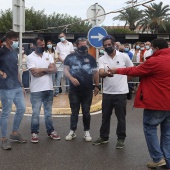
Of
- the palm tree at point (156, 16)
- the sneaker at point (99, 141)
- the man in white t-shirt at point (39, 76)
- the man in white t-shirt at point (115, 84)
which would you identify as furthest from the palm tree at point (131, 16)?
the sneaker at point (99, 141)

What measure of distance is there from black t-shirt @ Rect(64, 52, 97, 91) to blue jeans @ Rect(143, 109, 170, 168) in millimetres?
1751

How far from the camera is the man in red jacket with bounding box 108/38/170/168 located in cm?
502

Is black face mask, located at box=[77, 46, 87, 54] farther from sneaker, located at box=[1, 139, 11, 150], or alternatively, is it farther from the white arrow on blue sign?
the white arrow on blue sign

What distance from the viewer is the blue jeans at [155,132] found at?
515 centimetres

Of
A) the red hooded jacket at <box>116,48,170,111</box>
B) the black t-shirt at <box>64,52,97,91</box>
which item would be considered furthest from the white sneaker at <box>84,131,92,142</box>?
the red hooded jacket at <box>116,48,170,111</box>

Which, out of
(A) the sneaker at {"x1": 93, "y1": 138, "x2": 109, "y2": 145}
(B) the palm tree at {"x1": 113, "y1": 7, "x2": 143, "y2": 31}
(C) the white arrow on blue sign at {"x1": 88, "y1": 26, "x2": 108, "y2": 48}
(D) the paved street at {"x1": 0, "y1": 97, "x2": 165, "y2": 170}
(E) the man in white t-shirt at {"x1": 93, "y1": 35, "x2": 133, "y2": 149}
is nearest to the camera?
(D) the paved street at {"x1": 0, "y1": 97, "x2": 165, "y2": 170}

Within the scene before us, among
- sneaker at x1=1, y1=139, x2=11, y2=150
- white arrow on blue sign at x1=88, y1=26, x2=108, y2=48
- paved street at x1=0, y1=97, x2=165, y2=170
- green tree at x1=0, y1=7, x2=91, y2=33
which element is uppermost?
green tree at x1=0, y1=7, x2=91, y2=33

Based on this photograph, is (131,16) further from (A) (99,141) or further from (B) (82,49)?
(A) (99,141)

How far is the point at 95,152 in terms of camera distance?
5.98 meters

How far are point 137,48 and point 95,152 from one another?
925 cm

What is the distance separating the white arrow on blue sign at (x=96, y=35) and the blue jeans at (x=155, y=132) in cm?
594

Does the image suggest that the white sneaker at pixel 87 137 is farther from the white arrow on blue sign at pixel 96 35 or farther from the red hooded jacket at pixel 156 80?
the white arrow on blue sign at pixel 96 35

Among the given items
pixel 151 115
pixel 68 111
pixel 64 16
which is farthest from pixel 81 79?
pixel 64 16

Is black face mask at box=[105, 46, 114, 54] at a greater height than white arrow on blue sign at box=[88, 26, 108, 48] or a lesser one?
lesser
